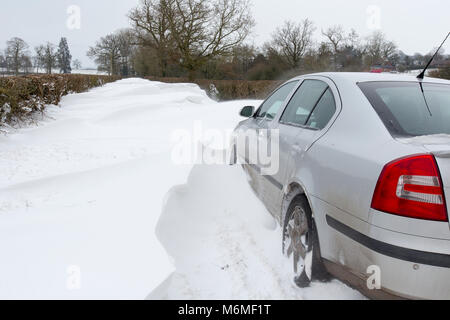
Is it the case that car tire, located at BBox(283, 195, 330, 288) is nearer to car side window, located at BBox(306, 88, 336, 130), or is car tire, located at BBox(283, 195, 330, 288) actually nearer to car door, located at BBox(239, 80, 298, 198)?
car side window, located at BBox(306, 88, 336, 130)

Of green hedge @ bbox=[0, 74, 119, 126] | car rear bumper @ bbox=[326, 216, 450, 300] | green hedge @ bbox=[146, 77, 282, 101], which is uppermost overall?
green hedge @ bbox=[146, 77, 282, 101]

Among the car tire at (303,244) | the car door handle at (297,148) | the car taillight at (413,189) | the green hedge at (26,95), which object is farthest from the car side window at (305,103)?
the green hedge at (26,95)

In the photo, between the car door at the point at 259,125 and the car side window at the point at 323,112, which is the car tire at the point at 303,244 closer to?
the car side window at the point at 323,112

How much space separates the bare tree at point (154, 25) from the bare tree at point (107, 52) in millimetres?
24589

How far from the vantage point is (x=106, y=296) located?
2191 millimetres

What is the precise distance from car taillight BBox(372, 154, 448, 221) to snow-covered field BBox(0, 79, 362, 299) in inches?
39.2

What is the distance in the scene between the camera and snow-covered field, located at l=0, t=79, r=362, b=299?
2.39 m

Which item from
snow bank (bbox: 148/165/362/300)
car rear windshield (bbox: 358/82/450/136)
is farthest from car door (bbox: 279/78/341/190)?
snow bank (bbox: 148/165/362/300)

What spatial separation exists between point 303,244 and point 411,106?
119cm

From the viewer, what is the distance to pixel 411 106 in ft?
7.52

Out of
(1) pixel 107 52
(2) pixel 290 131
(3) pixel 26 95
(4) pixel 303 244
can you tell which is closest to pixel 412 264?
(4) pixel 303 244

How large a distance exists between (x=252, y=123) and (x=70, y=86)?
9.72m

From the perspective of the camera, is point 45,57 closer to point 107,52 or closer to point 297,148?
point 107,52

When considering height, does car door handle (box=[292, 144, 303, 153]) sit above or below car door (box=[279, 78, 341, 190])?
below
